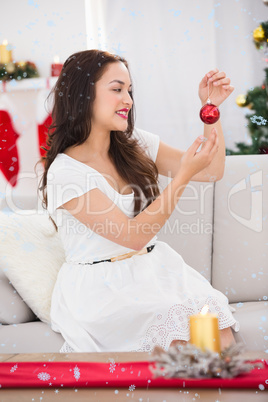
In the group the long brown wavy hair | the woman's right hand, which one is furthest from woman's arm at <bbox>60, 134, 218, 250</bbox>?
the long brown wavy hair

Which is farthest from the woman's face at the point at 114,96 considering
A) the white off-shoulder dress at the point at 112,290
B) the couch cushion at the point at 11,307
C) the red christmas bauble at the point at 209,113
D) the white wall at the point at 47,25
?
the white wall at the point at 47,25

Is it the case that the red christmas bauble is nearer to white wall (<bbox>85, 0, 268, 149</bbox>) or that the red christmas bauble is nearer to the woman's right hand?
the woman's right hand

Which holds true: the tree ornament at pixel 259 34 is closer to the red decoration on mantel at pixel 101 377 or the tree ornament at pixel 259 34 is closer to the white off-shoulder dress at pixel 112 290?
the white off-shoulder dress at pixel 112 290

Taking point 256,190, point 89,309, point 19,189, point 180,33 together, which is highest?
point 180,33

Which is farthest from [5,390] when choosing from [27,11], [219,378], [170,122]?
[170,122]

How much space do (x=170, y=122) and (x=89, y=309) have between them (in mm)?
2296

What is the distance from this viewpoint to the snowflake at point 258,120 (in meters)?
2.61

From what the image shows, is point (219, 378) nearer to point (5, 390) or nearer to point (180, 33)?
point (5, 390)

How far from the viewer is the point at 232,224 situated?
5.54 ft

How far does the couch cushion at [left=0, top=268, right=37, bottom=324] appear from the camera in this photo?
1.40m

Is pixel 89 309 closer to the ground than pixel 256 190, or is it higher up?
closer to the ground

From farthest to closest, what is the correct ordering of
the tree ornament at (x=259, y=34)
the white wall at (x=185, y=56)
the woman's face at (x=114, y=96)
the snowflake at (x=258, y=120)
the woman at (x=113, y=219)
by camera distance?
1. the white wall at (x=185, y=56)
2. the snowflake at (x=258, y=120)
3. the tree ornament at (x=259, y=34)
4. the woman's face at (x=114, y=96)
5. the woman at (x=113, y=219)

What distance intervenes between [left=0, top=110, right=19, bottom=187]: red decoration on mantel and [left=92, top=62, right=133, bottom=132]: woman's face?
3.88 ft

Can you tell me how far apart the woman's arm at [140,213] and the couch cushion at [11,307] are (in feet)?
0.95
